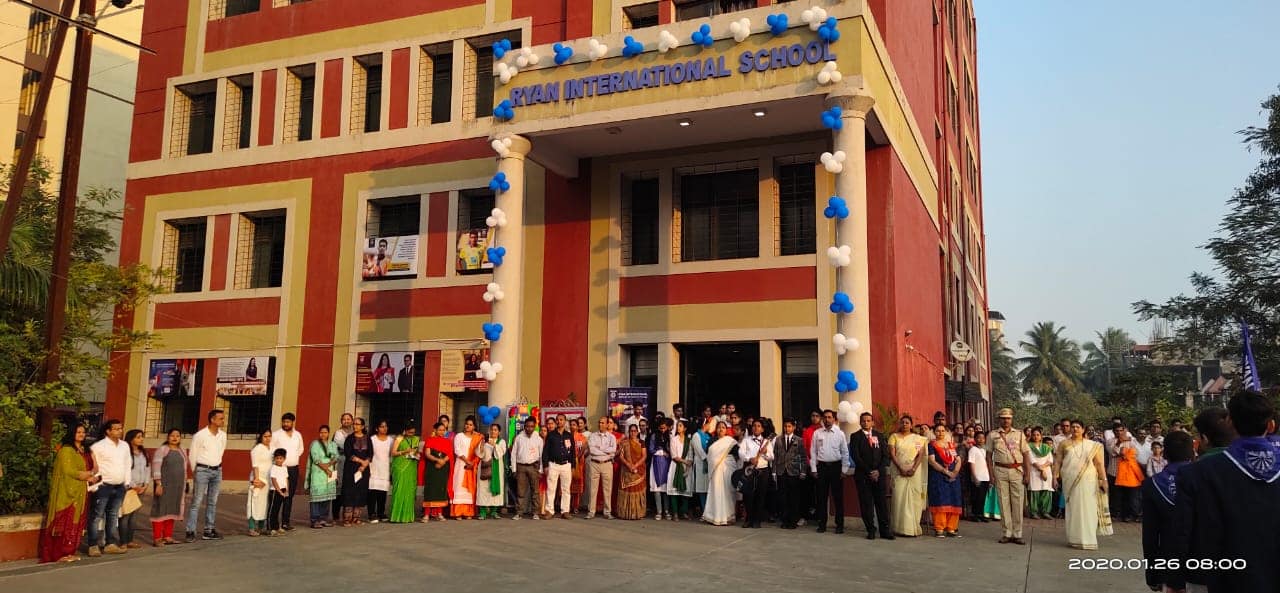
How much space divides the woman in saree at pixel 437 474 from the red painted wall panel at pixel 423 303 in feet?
16.2

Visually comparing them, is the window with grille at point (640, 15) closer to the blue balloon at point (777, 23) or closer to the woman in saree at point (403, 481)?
the blue balloon at point (777, 23)

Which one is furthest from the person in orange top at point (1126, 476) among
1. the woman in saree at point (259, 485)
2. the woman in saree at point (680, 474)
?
the woman in saree at point (259, 485)

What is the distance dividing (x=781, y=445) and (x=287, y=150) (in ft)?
47.6

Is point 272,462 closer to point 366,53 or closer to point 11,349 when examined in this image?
point 11,349

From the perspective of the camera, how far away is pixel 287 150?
22.8 meters

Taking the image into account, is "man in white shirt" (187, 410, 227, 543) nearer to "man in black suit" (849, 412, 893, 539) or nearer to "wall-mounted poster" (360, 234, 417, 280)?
"wall-mounted poster" (360, 234, 417, 280)

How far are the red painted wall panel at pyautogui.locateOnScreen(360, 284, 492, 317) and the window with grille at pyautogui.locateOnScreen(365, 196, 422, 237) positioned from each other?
1.44m

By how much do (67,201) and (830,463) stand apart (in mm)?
10696

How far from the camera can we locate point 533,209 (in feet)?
66.1

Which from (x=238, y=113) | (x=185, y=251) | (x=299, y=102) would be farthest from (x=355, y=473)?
(x=238, y=113)

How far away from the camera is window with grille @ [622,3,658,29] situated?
19594 mm

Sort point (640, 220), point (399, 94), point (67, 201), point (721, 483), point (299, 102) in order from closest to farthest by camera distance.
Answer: point (67, 201)
point (721, 483)
point (640, 220)
point (399, 94)
point (299, 102)

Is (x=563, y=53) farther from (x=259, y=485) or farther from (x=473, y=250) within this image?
(x=259, y=485)

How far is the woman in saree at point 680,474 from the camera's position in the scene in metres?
15.1
